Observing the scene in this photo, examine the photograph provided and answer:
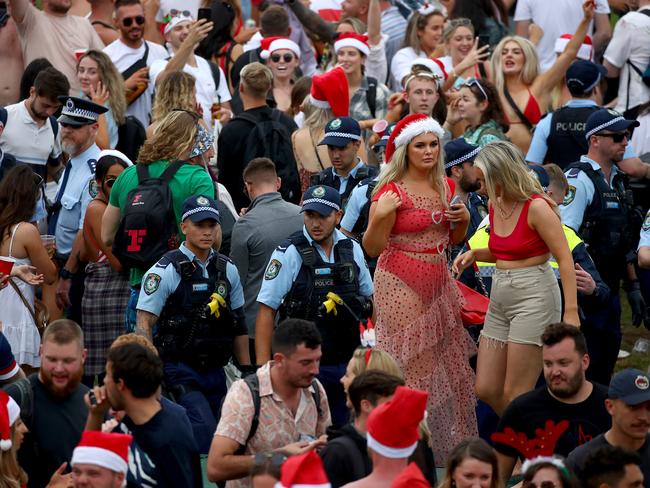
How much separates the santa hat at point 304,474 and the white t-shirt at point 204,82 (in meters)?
7.37

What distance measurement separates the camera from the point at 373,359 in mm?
7438

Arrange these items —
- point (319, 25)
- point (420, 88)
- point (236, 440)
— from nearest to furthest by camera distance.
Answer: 1. point (236, 440)
2. point (420, 88)
3. point (319, 25)

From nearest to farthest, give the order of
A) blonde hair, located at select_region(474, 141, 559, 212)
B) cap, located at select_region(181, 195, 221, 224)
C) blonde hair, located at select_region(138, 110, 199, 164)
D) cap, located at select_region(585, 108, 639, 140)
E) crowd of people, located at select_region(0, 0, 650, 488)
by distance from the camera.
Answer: crowd of people, located at select_region(0, 0, 650, 488) < blonde hair, located at select_region(474, 141, 559, 212) < cap, located at select_region(181, 195, 221, 224) < blonde hair, located at select_region(138, 110, 199, 164) < cap, located at select_region(585, 108, 639, 140)

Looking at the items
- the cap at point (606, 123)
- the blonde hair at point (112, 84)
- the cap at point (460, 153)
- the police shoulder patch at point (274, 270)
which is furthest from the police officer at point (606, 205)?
the blonde hair at point (112, 84)

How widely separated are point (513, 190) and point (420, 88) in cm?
340

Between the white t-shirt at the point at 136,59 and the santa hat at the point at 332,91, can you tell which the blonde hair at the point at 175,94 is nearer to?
the santa hat at the point at 332,91

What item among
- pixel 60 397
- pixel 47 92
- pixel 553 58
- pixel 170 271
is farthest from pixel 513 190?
pixel 553 58

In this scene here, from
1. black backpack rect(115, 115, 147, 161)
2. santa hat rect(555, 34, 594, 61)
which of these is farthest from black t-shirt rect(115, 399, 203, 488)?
santa hat rect(555, 34, 594, 61)

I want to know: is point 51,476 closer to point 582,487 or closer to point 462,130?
point 582,487

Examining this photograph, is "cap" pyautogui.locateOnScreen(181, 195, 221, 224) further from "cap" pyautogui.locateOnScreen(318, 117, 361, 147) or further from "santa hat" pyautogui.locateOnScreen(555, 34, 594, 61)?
"santa hat" pyautogui.locateOnScreen(555, 34, 594, 61)

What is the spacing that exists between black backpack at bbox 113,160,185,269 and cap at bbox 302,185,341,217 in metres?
0.99

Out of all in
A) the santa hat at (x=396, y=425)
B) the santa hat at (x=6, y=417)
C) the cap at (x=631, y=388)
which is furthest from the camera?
the cap at (x=631, y=388)

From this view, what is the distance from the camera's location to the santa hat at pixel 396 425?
5.99 m

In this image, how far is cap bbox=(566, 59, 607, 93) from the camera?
11.6 metres
